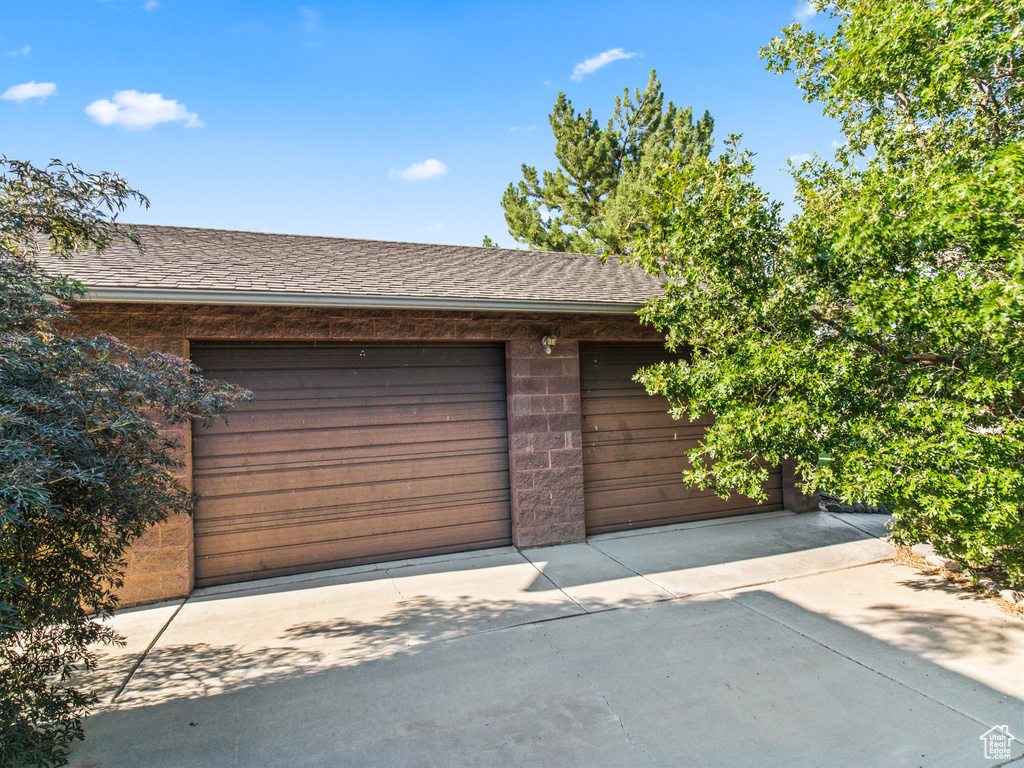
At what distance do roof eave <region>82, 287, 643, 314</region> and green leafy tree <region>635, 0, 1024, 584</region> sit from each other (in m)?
0.63

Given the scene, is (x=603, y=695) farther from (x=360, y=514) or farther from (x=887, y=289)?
(x=360, y=514)

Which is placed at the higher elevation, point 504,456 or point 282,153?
point 282,153

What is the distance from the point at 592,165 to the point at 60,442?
18603 millimetres

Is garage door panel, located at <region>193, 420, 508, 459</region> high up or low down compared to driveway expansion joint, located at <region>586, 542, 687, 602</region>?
up

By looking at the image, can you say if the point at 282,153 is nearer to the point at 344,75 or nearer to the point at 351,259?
the point at 344,75

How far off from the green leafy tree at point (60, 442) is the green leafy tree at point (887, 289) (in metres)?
3.69

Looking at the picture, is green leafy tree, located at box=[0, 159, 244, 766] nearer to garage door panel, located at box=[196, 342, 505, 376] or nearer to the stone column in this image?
garage door panel, located at box=[196, 342, 505, 376]

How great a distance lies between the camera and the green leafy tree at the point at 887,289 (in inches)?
126

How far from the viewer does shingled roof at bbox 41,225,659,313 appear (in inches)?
175

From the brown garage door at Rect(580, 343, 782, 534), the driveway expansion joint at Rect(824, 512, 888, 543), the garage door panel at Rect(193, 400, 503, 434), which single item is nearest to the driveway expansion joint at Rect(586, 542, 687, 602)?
the brown garage door at Rect(580, 343, 782, 534)

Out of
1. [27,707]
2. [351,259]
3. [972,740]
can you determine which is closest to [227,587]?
[27,707]

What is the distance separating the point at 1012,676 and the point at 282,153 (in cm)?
995

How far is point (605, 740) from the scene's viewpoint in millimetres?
2684

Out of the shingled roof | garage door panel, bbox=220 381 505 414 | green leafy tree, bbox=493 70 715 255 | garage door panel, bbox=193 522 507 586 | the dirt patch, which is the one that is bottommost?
the dirt patch
